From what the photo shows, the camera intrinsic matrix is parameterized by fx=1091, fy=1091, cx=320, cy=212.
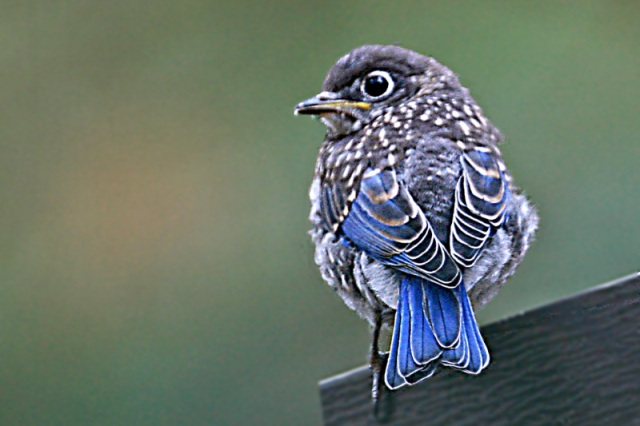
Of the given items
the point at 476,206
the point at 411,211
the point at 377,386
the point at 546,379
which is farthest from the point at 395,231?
the point at 546,379

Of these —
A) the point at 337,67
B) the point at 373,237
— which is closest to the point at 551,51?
the point at 337,67

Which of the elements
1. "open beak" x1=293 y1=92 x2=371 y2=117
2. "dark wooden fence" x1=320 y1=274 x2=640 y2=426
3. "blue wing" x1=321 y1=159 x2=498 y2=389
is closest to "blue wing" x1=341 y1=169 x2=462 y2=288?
"blue wing" x1=321 y1=159 x2=498 y2=389

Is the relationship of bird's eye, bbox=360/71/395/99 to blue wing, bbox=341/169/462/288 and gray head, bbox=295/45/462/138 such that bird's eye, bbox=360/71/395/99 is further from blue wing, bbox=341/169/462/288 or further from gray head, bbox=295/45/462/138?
blue wing, bbox=341/169/462/288

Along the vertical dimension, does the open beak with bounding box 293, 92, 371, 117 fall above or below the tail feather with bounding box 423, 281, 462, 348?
above

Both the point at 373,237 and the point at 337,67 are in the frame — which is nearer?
the point at 373,237

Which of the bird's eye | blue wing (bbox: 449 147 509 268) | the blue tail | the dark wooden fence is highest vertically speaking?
the bird's eye

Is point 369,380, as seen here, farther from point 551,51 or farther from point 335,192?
point 551,51

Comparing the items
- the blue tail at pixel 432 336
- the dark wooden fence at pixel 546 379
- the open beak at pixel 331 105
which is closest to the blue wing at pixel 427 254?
the blue tail at pixel 432 336

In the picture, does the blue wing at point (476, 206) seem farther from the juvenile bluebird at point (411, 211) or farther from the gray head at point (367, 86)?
the gray head at point (367, 86)
